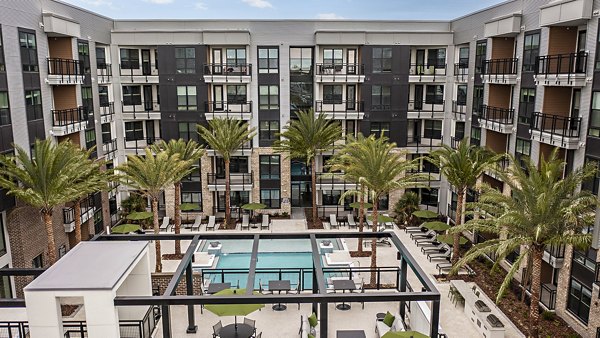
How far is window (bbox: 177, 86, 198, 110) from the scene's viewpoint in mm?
36531

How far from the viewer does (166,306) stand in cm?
1425

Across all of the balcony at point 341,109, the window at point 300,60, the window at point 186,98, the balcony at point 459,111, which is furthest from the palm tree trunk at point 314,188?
the balcony at point 459,111

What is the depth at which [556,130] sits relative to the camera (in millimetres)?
24219

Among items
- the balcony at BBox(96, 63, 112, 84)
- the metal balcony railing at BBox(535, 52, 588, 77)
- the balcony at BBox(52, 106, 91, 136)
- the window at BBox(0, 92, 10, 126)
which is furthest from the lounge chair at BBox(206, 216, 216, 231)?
the metal balcony railing at BBox(535, 52, 588, 77)

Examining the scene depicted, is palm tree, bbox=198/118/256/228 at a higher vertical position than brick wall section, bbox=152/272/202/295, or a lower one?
higher

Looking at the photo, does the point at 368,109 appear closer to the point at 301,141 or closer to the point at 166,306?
the point at 301,141

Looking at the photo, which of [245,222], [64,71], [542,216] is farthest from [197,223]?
[542,216]

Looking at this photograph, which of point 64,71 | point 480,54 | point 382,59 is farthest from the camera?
point 382,59

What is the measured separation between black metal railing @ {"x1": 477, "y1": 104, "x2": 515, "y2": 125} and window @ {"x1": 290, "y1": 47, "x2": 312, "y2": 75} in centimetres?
1327

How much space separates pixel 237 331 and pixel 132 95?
24.9 m

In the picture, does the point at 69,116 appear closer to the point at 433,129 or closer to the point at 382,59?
the point at 382,59

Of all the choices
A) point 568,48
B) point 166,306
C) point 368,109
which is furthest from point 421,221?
point 166,306

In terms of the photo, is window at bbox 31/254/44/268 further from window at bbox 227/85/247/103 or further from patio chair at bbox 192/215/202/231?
window at bbox 227/85/247/103

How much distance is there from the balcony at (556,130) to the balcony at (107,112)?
27.4 m
